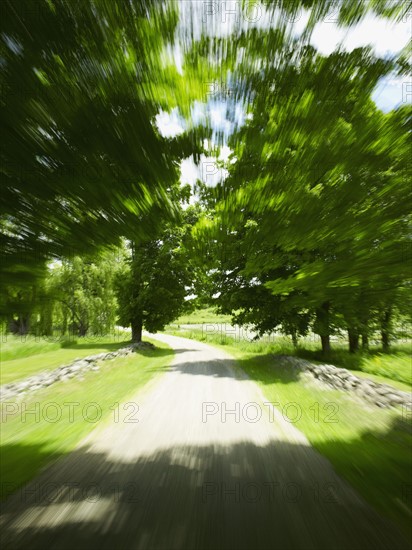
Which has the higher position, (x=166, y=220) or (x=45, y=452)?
(x=166, y=220)

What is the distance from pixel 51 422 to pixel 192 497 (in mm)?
3886

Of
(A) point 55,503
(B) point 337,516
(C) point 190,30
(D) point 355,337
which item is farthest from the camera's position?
(D) point 355,337

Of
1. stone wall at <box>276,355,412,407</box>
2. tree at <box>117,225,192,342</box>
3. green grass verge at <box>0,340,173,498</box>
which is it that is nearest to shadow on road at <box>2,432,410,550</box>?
green grass verge at <box>0,340,173,498</box>

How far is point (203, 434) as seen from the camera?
5262 mm

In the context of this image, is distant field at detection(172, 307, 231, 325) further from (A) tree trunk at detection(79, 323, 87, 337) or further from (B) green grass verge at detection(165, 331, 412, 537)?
(B) green grass verge at detection(165, 331, 412, 537)

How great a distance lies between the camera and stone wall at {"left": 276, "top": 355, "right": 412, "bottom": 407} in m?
6.36

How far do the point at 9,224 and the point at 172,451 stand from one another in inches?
168

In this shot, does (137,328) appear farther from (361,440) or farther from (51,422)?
(361,440)

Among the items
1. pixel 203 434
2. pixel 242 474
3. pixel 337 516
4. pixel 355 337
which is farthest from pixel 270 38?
pixel 355 337

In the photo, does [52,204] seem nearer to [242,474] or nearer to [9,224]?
[9,224]

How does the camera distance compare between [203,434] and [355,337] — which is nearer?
[203,434]

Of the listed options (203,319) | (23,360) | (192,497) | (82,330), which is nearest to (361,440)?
(192,497)

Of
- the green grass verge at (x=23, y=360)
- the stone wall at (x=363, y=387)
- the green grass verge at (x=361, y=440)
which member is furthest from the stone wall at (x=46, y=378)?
the stone wall at (x=363, y=387)

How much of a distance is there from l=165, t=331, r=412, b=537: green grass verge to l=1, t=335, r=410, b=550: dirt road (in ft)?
0.81
